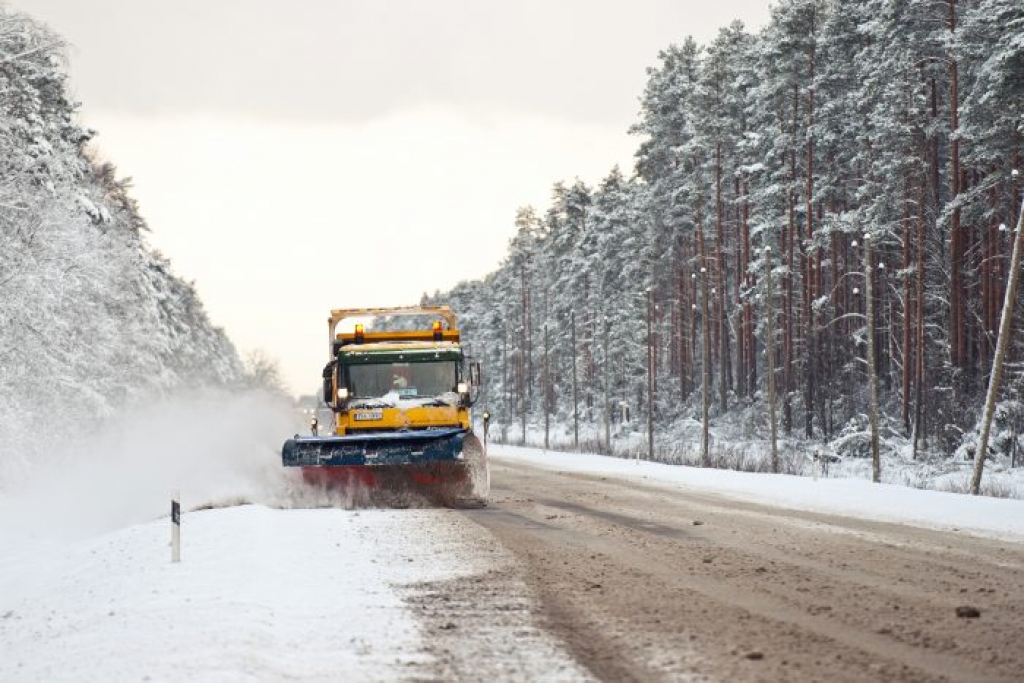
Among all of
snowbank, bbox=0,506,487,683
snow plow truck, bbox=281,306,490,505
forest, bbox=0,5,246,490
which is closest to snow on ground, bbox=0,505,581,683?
snowbank, bbox=0,506,487,683

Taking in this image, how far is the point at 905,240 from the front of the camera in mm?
38375

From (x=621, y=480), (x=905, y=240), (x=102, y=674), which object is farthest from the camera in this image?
(x=905, y=240)

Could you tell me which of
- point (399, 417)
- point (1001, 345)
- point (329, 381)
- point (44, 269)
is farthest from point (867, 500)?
point (44, 269)

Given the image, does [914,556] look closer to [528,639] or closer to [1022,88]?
[528,639]

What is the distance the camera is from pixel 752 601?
9062mm

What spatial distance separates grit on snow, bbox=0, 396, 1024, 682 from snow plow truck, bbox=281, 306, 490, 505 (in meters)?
0.67

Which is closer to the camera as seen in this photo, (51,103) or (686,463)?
(51,103)

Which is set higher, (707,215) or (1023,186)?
(707,215)

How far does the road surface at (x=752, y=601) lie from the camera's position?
22.2 feet

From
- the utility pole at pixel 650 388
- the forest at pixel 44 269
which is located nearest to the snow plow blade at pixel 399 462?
the forest at pixel 44 269

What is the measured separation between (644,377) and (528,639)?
214 ft

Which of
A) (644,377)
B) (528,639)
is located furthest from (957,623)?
(644,377)

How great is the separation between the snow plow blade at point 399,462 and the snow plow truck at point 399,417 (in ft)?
0.06

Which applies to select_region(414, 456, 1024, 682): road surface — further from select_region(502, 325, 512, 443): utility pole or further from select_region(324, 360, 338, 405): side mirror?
select_region(502, 325, 512, 443): utility pole
